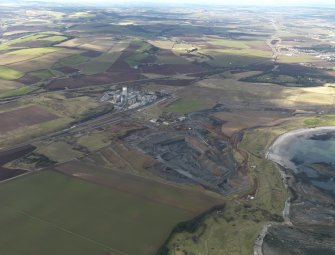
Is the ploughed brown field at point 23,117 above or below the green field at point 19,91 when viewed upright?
above

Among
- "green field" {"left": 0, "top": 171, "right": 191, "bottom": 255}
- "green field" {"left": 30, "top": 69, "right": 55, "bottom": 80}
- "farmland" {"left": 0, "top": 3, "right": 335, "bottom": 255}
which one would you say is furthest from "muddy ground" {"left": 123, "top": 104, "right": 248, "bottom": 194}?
"green field" {"left": 30, "top": 69, "right": 55, "bottom": 80}

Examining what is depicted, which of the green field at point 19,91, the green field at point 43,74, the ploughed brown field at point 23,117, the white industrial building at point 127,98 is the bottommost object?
the white industrial building at point 127,98

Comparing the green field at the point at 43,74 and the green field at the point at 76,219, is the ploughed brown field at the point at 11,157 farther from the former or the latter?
the green field at the point at 43,74

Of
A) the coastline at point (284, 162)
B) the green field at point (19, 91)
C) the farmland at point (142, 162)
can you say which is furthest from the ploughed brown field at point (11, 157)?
the green field at point (19, 91)

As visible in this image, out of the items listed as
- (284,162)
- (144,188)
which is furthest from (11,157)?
(284,162)

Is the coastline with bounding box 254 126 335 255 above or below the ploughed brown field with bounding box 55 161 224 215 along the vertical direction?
below

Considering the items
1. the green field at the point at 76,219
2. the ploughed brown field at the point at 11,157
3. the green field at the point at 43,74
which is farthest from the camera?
the green field at the point at 43,74

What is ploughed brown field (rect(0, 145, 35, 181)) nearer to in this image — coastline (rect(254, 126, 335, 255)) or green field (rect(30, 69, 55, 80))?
coastline (rect(254, 126, 335, 255))
